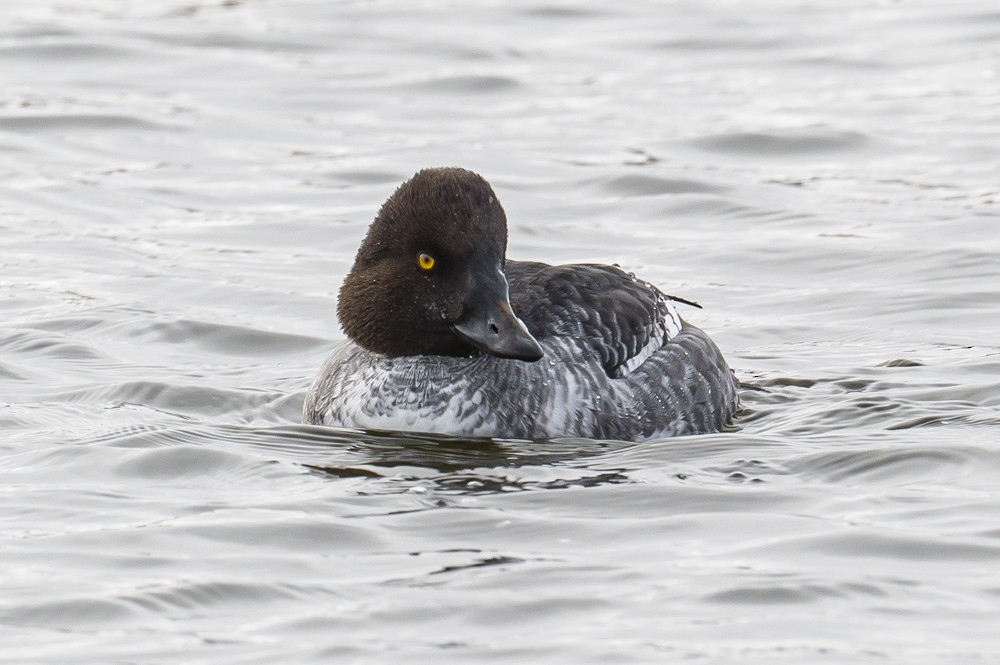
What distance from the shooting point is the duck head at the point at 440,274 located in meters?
9.00

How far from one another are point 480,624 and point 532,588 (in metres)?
0.38

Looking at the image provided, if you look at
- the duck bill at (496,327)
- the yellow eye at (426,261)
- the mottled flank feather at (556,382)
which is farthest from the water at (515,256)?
the yellow eye at (426,261)

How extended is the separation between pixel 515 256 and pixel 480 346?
17.0ft

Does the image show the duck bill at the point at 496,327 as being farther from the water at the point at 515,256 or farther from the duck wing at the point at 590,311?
the water at the point at 515,256

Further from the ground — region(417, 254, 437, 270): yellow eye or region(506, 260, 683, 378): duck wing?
region(417, 254, 437, 270): yellow eye

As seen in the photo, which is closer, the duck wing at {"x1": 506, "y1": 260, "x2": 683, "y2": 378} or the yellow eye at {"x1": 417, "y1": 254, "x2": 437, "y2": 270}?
the yellow eye at {"x1": 417, "y1": 254, "x2": 437, "y2": 270}

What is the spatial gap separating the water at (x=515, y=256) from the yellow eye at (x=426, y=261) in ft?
2.89

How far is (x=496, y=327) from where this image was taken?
900cm

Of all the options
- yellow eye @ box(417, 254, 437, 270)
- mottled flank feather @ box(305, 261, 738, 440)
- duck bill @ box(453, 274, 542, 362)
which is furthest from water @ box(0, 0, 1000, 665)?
yellow eye @ box(417, 254, 437, 270)

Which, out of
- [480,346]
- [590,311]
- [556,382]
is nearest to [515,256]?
[590,311]

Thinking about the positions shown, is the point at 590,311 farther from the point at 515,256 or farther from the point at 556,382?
the point at 515,256

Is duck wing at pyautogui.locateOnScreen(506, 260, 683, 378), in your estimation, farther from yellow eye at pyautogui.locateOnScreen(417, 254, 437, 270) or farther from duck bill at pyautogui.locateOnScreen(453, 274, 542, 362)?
yellow eye at pyautogui.locateOnScreen(417, 254, 437, 270)

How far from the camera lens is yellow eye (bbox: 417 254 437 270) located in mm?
9133

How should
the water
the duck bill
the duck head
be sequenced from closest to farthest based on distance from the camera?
the water → the duck bill → the duck head
